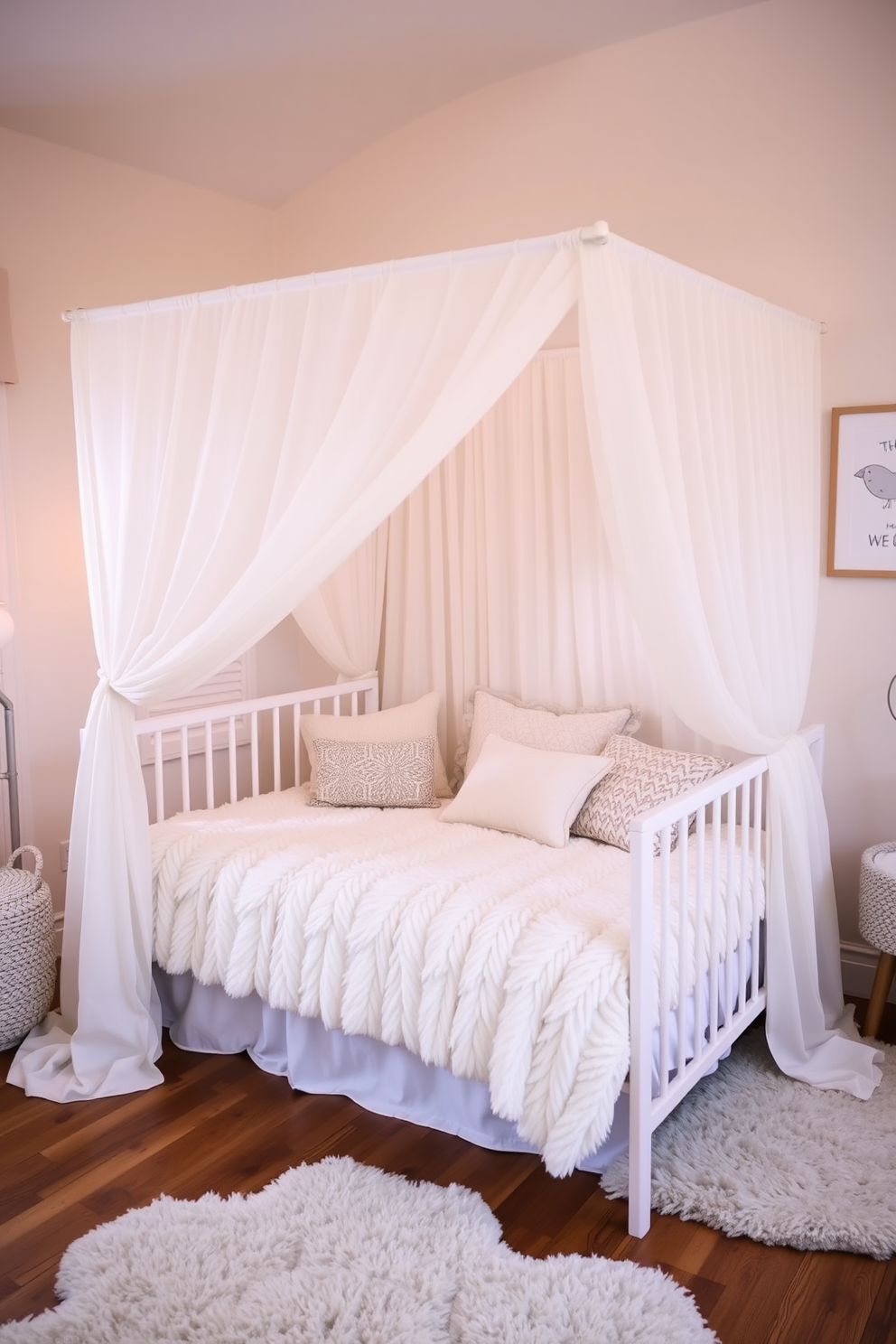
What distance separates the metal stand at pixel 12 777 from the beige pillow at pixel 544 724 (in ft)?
4.64

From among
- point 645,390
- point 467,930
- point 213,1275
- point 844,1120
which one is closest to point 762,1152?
point 844,1120

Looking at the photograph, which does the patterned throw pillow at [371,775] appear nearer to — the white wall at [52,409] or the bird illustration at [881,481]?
the white wall at [52,409]

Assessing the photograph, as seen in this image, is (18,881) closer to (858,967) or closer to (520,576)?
(520,576)

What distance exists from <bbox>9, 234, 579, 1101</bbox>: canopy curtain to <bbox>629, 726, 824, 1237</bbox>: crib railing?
0.99 metres

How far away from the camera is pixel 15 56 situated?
297 cm

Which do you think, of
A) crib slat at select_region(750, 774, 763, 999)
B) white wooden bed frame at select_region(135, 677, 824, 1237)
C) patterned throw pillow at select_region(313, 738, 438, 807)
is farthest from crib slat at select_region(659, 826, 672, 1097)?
patterned throw pillow at select_region(313, 738, 438, 807)

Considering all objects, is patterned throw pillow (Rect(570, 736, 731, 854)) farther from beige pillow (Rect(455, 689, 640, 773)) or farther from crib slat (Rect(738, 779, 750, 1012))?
crib slat (Rect(738, 779, 750, 1012))

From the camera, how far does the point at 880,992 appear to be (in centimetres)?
292

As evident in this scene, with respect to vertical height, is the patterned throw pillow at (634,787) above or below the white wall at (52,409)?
below

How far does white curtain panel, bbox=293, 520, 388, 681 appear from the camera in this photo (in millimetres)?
3760

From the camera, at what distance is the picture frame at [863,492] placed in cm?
310

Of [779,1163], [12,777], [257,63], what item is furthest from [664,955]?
[257,63]

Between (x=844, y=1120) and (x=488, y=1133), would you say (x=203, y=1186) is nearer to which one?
(x=488, y=1133)

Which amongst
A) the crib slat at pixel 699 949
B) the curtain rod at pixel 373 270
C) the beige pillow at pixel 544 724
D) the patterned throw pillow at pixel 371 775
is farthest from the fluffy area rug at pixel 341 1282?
the curtain rod at pixel 373 270
